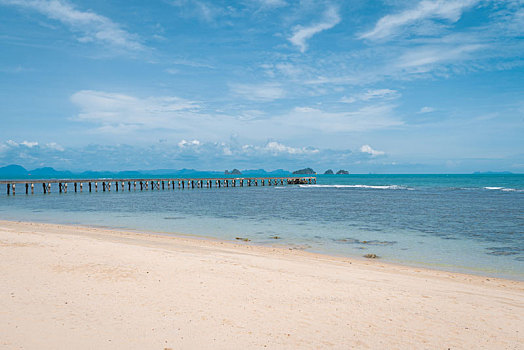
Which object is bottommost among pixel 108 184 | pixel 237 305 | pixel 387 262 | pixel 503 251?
pixel 503 251

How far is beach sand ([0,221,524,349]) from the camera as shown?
5285mm

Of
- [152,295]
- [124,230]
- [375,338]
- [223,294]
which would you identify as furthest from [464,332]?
[124,230]

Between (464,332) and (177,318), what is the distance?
473cm

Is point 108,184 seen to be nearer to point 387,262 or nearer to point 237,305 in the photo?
point 387,262

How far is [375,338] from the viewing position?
5.46m

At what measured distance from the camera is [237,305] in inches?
262

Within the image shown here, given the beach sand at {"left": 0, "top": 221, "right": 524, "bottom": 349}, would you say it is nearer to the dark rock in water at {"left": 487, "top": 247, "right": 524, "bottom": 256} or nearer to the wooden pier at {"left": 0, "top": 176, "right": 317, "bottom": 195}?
the dark rock in water at {"left": 487, "top": 247, "right": 524, "bottom": 256}

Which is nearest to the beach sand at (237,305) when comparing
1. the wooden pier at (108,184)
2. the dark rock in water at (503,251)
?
the dark rock in water at (503,251)

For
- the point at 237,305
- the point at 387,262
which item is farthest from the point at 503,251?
the point at 237,305

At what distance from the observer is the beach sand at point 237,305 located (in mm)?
5285

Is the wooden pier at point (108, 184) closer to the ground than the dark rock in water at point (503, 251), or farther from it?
farther from it

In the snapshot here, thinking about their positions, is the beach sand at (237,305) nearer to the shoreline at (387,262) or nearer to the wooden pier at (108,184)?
the shoreline at (387,262)

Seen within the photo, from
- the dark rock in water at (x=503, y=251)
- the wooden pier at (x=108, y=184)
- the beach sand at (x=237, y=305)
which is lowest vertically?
the dark rock in water at (x=503, y=251)

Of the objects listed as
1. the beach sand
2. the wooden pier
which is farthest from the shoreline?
the wooden pier
